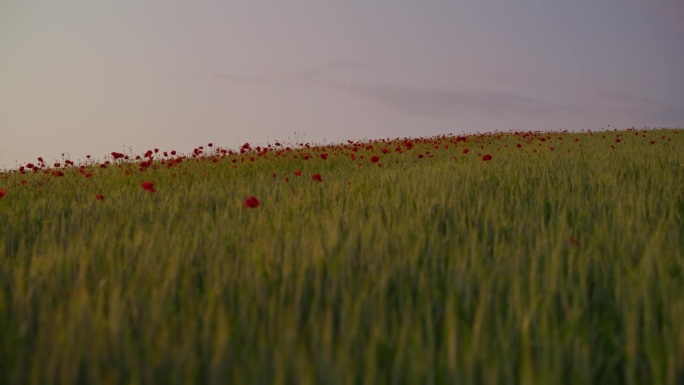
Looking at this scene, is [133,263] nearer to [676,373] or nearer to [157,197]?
[676,373]

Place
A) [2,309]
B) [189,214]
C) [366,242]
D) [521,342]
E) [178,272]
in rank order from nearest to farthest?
[521,342] < [2,309] < [178,272] < [366,242] < [189,214]

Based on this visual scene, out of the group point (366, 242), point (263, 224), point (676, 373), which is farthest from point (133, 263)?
point (676, 373)

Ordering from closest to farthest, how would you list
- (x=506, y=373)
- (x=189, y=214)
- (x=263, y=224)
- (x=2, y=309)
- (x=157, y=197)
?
(x=506, y=373) → (x=2, y=309) → (x=263, y=224) → (x=189, y=214) → (x=157, y=197)

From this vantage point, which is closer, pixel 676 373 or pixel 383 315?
pixel 676 373

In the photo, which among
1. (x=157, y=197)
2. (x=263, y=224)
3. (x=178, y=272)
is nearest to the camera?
(x=178, y=272)

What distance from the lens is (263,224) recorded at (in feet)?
11.4

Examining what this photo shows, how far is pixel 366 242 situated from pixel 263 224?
1.02m

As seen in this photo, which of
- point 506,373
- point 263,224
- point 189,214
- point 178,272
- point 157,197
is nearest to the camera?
point 506,373

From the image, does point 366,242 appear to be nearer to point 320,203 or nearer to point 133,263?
point 133,263

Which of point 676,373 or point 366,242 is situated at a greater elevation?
point 366,242

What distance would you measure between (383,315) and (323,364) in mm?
415

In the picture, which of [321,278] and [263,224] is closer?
[321,278]

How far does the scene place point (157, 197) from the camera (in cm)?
596

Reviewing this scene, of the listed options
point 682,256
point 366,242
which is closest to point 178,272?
point 366,242
